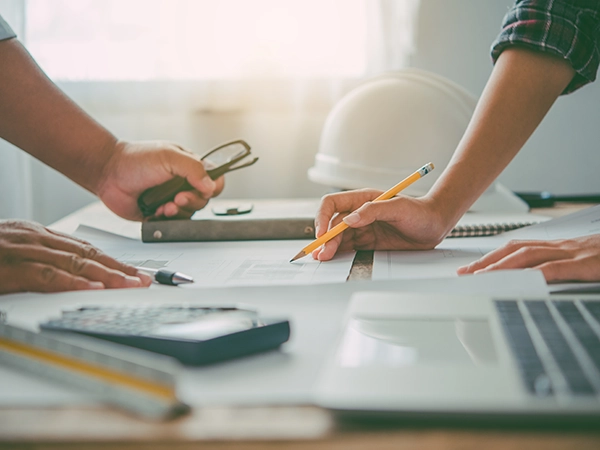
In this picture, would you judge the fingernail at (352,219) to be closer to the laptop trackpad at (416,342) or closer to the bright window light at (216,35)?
the laptop trackpad at (416,342)

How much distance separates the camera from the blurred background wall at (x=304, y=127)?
159 centimetres

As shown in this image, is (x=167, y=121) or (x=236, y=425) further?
(x=167, y=121)

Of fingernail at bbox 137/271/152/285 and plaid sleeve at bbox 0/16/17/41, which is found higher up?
plaid sleeve at bbox 0/16/17/41

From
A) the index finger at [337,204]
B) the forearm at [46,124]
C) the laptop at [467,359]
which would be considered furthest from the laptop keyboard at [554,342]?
the forearm at [46,124]

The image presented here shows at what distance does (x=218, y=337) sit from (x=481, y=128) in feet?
1.93

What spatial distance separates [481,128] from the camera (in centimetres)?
86

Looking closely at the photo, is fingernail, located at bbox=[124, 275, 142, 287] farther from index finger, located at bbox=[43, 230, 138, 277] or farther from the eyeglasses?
the eyeglasses

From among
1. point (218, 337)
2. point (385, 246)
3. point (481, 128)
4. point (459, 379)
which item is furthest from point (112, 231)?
point (459, 379)

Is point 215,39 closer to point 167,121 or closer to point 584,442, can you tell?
point 167,121

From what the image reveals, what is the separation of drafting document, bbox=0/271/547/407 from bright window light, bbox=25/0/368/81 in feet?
3.72

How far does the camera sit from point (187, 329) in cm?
40

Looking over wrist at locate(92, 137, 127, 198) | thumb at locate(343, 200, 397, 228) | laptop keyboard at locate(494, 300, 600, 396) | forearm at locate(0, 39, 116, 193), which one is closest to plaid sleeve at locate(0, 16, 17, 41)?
forearm at locate(0, 39, 116, 193)

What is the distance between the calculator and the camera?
0.38 meters

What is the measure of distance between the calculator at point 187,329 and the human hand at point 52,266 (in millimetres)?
162
